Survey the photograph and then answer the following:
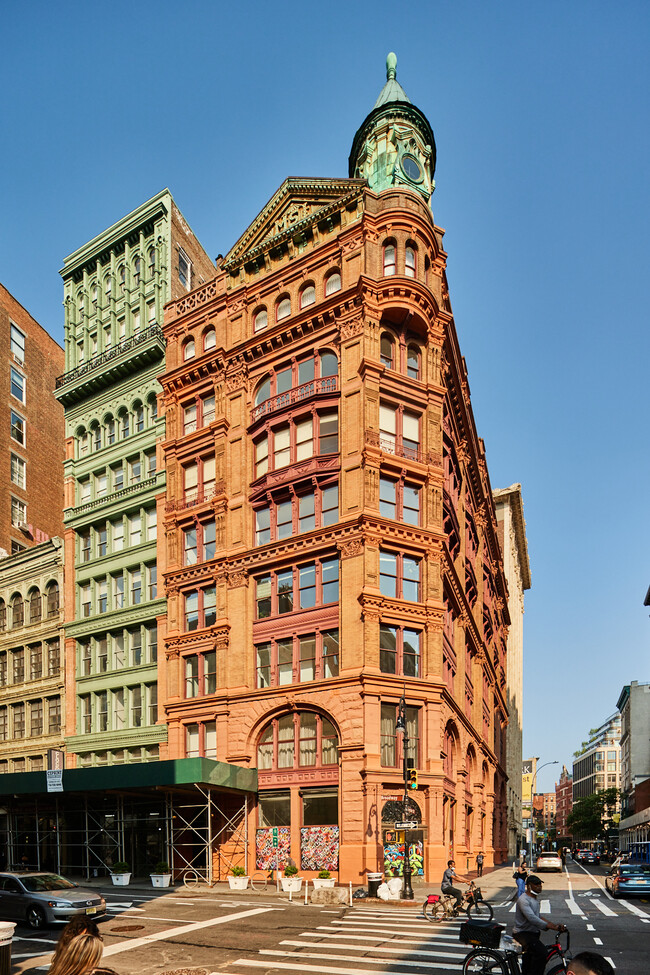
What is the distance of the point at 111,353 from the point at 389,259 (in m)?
20.4

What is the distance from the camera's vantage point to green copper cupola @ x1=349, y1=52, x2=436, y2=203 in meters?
43.6

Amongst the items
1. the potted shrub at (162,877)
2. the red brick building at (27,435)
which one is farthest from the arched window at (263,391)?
the red brick building at (27,435)

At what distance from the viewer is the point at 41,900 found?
2145 cm

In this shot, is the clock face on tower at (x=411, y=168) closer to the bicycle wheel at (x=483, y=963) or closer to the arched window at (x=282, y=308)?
the arched window at (x=282, y=308)

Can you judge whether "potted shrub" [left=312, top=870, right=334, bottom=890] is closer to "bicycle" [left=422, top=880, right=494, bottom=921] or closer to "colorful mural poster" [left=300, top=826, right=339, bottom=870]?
"colorful mural poster" [left=300, top=826, right=339, bottom=870]

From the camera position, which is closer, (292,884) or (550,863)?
(292,884)

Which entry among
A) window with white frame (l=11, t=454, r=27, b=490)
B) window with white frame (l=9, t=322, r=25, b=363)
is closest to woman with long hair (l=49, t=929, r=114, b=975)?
window with white frame (l=11, t=454, r=27, b=490)

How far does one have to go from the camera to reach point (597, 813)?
16100cm

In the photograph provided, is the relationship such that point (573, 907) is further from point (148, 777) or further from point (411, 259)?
point (411, 259)

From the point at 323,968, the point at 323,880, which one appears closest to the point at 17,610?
the point at 323,880

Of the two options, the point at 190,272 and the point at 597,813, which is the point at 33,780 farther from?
the point at 597,813

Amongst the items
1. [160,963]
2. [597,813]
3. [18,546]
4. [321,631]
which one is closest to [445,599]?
[321,631]

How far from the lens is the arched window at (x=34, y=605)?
5388 centimetres

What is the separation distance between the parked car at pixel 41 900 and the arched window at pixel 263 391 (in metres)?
25.6
